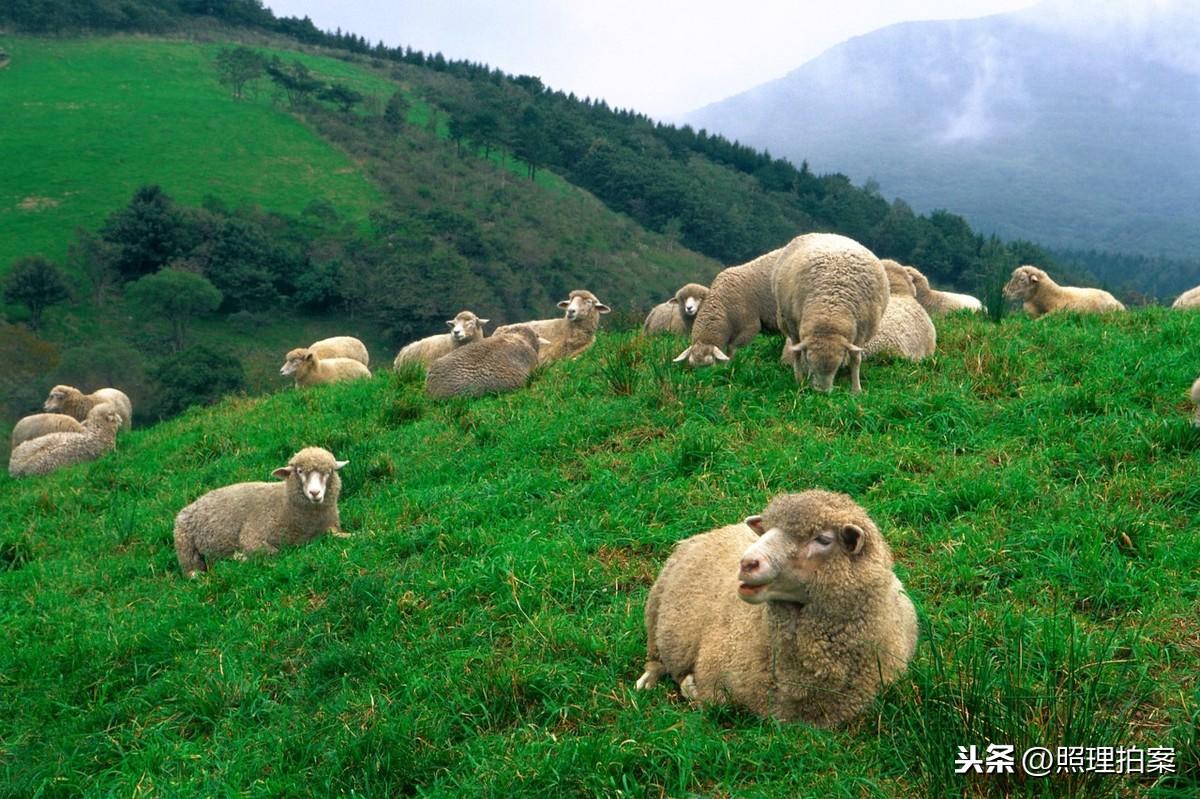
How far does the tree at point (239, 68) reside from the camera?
79.4 metres

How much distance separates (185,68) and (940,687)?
3705 inches

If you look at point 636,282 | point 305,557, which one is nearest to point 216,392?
point 305,557

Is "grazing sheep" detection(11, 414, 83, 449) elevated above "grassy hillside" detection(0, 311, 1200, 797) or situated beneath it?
situated beneath

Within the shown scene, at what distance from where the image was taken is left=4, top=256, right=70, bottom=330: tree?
4594 cm

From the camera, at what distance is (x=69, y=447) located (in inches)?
564

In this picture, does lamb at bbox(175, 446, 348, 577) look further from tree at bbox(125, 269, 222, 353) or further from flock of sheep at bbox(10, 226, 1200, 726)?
tree at bbox(125, 269, 222, 353)

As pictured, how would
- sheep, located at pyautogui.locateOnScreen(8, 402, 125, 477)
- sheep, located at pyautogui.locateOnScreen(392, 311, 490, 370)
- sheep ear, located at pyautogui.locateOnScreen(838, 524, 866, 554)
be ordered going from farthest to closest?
sheep, located at pyautogui.locateOnScreen(8, 402, 125, 477) → sheep, located at pyautogui.locateOnScreen(392, 311, 490, 370) → sheep ear, located at pyautogui.locateOnScreen(838, 524, 866, 554)

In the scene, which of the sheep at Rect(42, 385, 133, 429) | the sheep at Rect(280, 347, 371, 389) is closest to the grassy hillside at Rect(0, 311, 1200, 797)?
the sheep at Rect(280, 347, 371, 389)

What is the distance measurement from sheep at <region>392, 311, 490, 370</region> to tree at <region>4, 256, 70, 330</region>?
1501 inches

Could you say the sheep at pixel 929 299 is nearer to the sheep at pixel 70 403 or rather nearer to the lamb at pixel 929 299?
the lamb at pixel 929 299

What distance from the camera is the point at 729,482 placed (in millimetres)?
6438

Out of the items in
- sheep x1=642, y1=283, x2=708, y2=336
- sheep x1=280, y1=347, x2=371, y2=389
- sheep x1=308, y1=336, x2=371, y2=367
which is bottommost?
sheep x1=308, y1=336, x2=371, y2=367

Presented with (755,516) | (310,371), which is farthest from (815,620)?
(310,371)

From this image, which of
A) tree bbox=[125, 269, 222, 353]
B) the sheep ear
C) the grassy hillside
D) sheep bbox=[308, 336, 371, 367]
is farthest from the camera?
tree bbox=[125, 269, 222, 353]
